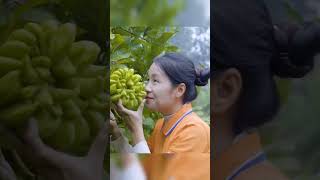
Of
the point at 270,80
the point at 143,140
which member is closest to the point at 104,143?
the point at 143,140

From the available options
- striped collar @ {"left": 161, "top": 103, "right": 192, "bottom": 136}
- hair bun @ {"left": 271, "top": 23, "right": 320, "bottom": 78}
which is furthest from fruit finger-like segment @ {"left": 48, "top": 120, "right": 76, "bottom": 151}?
hair bun @ {"left": 271, "top": 23, "right": 320, "bottom": 78}

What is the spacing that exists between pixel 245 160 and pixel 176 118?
47cm

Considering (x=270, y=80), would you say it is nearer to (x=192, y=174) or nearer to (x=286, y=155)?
(x=286, y=155)

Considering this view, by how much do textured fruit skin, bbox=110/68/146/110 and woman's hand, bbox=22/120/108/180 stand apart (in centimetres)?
21

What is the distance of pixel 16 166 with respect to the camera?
415 cm

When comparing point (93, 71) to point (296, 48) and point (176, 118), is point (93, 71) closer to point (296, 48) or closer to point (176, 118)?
point (176, 118)

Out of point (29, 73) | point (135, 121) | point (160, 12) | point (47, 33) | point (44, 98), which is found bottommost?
point (135, 121)

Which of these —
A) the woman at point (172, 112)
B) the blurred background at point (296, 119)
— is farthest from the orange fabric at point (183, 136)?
the blurred background at point (296, 119)

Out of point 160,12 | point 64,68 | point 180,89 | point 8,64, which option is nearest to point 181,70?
point 180,89

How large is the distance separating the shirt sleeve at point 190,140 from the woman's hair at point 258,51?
0.21 metres

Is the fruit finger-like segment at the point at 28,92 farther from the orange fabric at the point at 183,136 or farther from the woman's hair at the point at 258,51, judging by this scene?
the woman's hair at the point at 258,51

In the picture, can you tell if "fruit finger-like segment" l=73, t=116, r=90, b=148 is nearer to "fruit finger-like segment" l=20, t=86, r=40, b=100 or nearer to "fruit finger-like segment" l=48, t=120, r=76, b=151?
"fruit finger-like segment" l=48, t=120, r=76, b=151

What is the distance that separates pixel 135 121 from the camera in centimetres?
415

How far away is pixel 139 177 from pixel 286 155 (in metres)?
0.87
